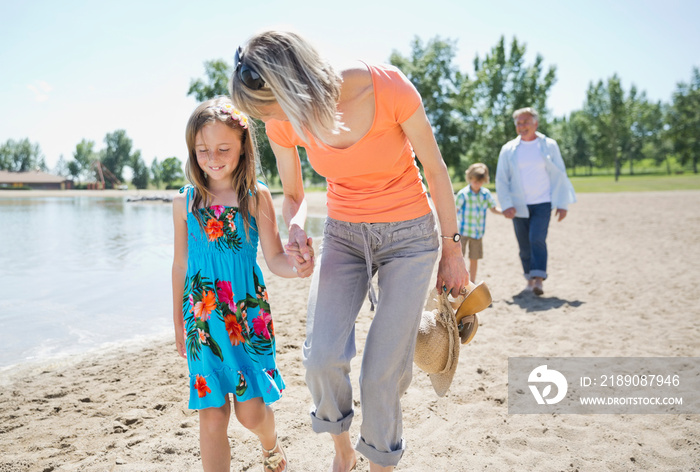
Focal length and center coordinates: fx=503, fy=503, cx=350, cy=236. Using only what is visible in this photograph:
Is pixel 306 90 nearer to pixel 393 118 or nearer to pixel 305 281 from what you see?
pixel 393 118

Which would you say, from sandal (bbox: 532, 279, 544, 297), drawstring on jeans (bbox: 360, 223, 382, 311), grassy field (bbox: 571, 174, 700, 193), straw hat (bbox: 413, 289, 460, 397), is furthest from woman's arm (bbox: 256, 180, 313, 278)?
grassy field (bbox: 571, 174, 700, 193)

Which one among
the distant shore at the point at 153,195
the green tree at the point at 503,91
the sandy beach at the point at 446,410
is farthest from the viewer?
the green tree at the point at 503,91

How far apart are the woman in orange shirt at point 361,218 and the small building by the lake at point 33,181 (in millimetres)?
110969

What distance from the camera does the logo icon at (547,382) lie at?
379 cm

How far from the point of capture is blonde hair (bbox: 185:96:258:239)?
107 inches

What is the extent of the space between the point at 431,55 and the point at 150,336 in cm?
5181

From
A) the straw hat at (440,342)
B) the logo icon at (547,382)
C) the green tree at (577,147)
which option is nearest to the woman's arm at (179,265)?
the straw hat at (440,342)

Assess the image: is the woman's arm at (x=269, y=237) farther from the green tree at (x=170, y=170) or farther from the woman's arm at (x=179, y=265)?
the green tree at (x=170, y=170)

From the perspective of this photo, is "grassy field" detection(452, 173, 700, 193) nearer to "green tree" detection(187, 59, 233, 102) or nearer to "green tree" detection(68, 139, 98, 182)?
"green tree" detection(187, 59, 233, 102)

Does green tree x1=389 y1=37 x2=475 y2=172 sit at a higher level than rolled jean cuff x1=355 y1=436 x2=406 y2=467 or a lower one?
higher

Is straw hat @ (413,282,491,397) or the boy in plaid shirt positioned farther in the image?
the boy in plaid shirt

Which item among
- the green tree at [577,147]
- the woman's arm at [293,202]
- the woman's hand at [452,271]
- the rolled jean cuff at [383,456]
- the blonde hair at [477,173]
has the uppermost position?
the green tree at [577,147]

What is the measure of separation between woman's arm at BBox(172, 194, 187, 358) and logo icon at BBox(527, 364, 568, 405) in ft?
8.63

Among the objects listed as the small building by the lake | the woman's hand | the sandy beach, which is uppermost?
the small building by the lake
